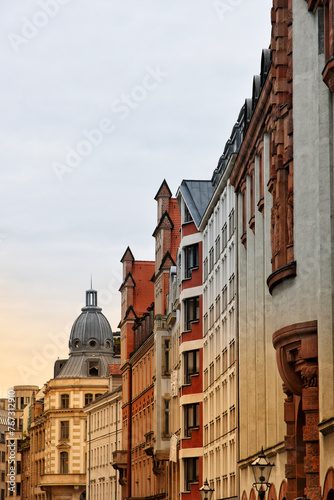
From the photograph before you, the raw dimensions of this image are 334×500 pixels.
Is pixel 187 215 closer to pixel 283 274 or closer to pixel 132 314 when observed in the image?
pixel 132 314

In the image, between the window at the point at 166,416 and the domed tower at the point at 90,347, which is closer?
the window at the point at 166,416

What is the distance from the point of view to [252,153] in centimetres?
4659

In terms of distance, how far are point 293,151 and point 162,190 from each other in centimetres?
5362

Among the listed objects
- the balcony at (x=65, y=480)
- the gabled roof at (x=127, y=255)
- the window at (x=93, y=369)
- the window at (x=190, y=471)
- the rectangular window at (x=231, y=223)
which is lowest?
the balcony at (x=65, y=480)

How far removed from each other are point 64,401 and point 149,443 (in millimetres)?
68208

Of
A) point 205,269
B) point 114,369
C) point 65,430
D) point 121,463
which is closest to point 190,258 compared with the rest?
point 205,269

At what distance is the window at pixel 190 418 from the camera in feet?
218

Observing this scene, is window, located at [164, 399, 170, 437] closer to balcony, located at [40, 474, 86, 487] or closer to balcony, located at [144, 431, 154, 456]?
balcony, located at [144, 431, 154, 456]

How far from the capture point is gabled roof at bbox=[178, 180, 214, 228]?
7012 centimetres

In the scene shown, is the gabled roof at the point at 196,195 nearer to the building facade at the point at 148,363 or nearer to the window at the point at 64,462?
the building facade at the point at 148,363

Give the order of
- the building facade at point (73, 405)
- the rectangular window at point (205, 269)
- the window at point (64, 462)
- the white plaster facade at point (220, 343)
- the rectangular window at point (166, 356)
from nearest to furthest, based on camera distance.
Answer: the white plaster facade at point (220, 343) → the rectangular window at point (205, 269) → the rectangular window at point (166, 356) → the building facade at point (73, 405) → the window at point (64, 462)

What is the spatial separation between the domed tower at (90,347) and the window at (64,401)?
2636 millimetres

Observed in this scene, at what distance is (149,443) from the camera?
83875mm

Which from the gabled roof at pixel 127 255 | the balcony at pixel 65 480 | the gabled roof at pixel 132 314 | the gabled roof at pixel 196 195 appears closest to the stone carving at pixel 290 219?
the gabled roof at pixel 196 195
